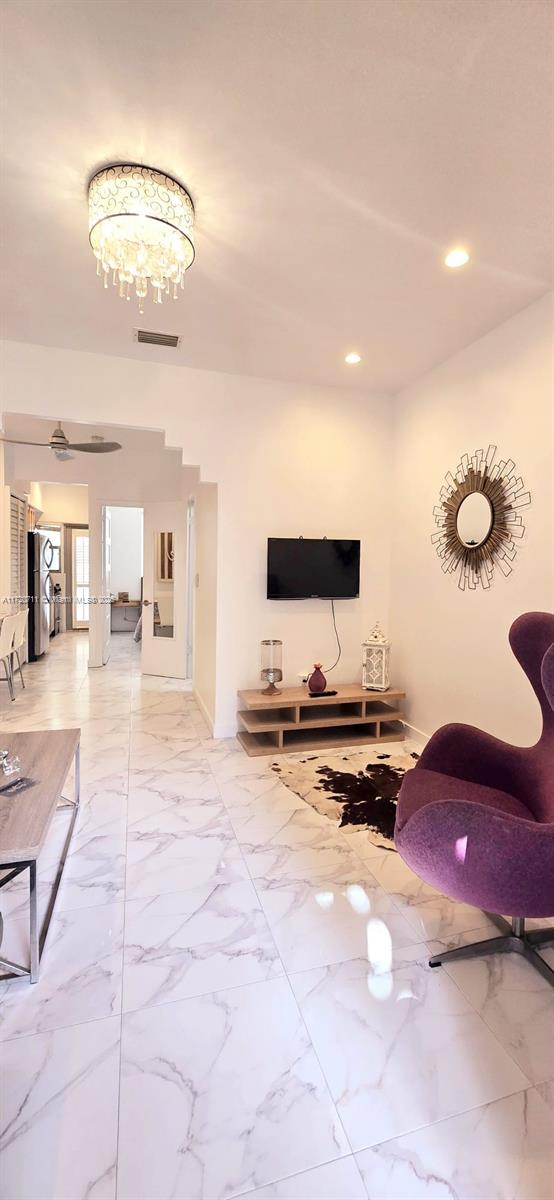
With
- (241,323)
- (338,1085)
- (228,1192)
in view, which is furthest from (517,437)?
(228,1192)

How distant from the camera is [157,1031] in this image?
1421 millimetres

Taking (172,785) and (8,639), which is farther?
(8,639)

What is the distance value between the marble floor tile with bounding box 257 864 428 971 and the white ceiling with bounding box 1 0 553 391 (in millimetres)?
2748

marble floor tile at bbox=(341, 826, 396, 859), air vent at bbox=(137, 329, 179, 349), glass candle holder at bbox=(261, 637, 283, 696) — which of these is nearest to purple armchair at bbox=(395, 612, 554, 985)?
marble floor tile at bbox=(341, 826, 396, 859)

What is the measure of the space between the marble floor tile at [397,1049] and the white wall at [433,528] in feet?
5.22

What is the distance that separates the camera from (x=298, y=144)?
1.72m

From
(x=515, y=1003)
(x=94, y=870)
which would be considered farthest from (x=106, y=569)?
(x=515, y=1003)

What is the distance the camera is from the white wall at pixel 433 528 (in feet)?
8.82

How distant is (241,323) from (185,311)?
33 centimetres

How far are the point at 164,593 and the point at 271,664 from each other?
2403mm

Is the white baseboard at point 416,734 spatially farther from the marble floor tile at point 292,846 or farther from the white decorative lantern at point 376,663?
the marble floor tile at point 292,846

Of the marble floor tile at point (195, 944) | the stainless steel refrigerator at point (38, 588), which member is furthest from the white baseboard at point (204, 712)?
the stainless steel refrigerator at point (38, 588)

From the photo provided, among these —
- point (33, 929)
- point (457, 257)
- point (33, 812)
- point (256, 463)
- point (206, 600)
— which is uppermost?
point (457, 257)

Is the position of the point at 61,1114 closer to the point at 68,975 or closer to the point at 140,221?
the point at 68,975
